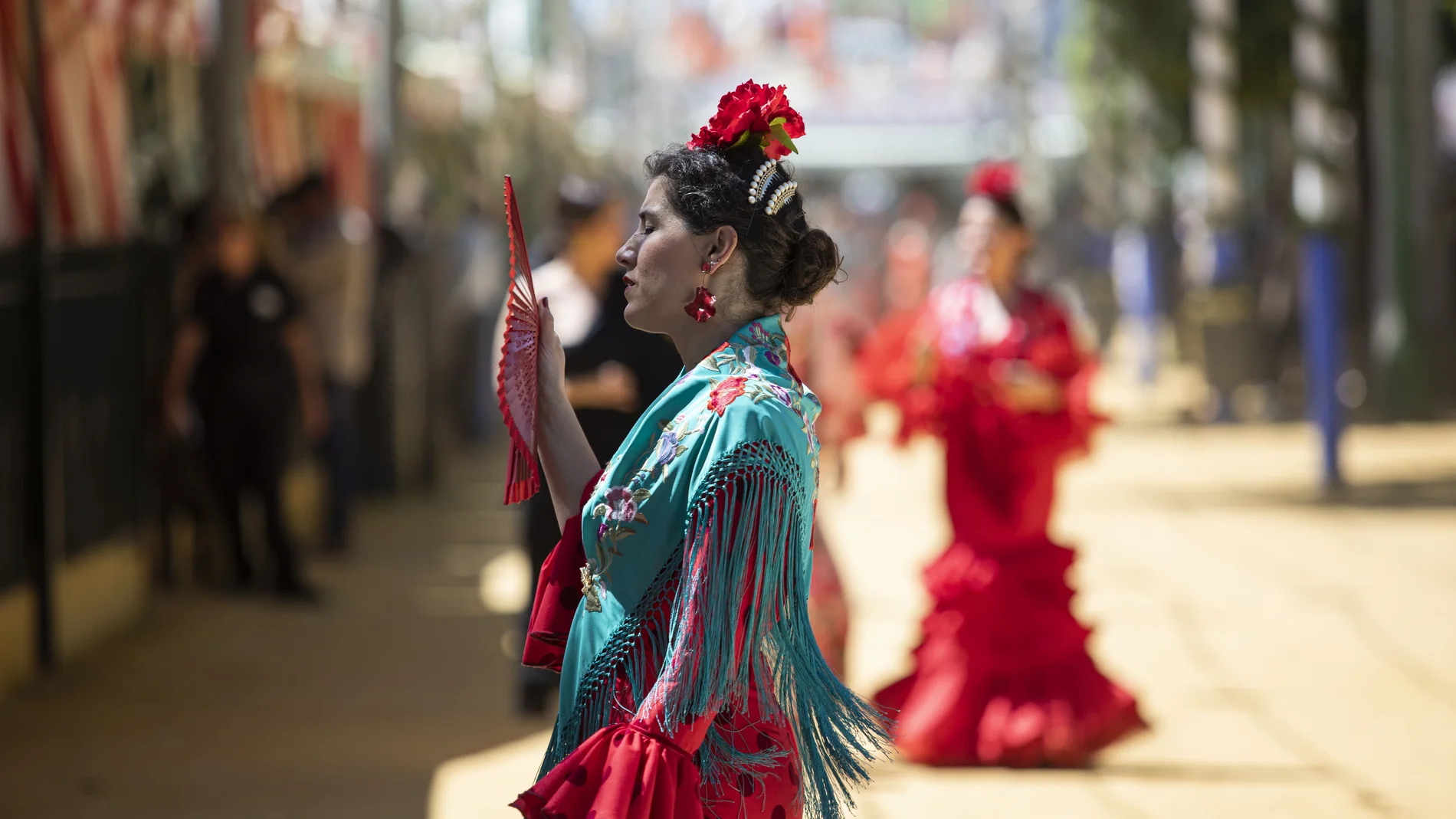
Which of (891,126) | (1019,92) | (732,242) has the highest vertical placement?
(891,126)

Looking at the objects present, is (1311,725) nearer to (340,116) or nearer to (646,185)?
(646,185)

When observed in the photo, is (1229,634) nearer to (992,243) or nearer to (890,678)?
(890,678)

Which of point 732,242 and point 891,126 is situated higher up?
point 891,126

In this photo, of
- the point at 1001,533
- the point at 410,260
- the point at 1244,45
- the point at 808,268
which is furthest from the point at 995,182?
the point at 1244,45

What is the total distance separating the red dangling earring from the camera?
9.52 feet

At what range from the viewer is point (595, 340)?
20.7ft

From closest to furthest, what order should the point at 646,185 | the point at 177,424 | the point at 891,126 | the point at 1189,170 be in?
1. the point at 646,185
2. the point at 177,424
3. the point at 1189,170
4. the point at 891,126

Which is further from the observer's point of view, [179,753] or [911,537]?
[911,537]

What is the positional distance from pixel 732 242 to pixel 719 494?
0.39 meters

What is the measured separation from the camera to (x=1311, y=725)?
23.2 ft

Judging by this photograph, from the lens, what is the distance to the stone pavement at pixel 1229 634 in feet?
20.2

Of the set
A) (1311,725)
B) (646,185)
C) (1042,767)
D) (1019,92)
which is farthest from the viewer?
(1019,92)

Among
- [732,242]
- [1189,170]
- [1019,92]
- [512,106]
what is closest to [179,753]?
[732,242]

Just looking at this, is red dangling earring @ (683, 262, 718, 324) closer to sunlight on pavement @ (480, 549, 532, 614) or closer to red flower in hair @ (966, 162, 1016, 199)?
red flower in hair @ (966, 162, 1016, 199)
